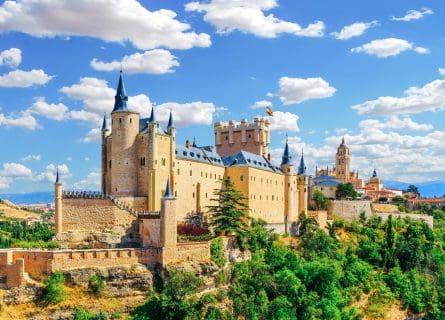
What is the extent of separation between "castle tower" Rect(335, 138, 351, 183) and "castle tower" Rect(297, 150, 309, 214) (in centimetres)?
5183

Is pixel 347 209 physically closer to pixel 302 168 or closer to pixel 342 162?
pixel 302 168

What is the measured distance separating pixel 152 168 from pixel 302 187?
28782 mm

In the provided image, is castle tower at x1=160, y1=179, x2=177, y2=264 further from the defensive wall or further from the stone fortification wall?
the stone fortification wall

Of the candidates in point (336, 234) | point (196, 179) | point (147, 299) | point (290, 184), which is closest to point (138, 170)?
point (196, 179)

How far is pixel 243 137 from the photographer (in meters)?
75.1

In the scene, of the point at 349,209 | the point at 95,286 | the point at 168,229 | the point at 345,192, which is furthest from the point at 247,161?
the point at 345,192

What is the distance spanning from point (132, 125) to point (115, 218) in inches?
343

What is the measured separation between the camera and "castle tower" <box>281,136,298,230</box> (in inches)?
2874

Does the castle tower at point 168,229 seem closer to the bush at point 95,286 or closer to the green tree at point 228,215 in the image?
the bush at point 95,286

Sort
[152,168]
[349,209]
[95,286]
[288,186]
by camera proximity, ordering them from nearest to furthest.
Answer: [95,286]
[152,168]
[288,186]
[349,209]

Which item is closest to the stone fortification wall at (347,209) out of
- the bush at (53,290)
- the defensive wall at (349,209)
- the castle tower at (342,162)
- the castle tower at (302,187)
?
the defensive wall at (349,209)

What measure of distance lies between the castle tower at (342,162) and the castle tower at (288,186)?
5424 centimetres

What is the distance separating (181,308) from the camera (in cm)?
4194

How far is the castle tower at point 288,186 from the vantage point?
240 feet
